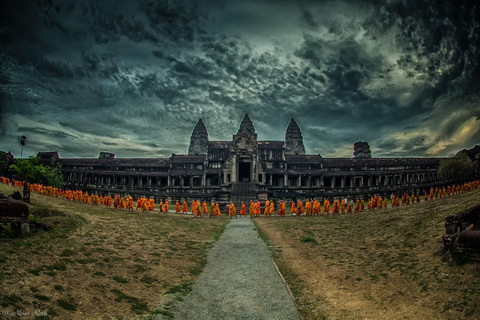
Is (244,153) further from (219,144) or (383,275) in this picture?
(383,275)

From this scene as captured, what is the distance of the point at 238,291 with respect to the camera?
804cm

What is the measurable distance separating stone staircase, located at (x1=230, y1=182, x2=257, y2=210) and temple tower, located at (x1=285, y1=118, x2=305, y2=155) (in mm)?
31212

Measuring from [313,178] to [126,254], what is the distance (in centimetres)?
3743

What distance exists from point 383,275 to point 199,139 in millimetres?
63287

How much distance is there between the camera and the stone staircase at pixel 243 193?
3481 cm

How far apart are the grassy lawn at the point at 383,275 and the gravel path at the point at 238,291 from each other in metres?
0.53

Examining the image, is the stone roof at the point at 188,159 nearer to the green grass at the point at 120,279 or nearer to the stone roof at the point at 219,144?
the stone roof at the point at 219,144

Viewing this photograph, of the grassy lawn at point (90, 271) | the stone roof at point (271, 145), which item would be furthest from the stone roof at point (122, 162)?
the grassy lawn at point (90, 271)

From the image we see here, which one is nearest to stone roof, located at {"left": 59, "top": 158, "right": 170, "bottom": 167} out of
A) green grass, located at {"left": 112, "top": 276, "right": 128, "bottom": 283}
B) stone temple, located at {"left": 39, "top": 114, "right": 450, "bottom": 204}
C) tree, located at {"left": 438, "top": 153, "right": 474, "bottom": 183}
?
stone temple, located at {"left": 39, "top": 114, "right": 450, "bottom": 204}

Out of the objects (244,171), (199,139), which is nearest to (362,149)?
(199,139)

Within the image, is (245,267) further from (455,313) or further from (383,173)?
(383,173)

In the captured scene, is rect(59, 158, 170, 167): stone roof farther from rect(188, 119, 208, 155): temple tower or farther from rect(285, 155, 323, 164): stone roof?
rect(188, 119, 208, 155): temple tower

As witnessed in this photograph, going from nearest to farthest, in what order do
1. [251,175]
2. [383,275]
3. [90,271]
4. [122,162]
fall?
[90,271] → [383,275] → [251,175] → [122,162]

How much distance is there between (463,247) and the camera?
7.54 meters
